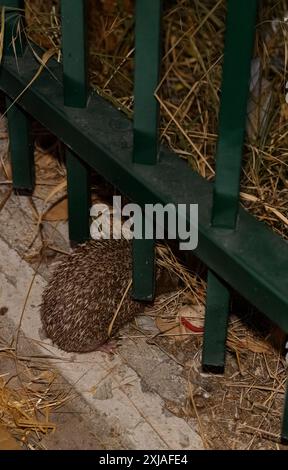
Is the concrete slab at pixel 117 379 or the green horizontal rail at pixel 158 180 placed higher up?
the green horizontal rail at pixel 158 180

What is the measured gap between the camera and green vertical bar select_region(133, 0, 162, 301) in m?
3.44

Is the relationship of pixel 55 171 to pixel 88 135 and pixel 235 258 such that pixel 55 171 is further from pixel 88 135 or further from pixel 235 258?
pixel 235 258

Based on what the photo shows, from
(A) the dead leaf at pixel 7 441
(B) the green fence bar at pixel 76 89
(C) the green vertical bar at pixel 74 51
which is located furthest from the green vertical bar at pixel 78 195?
(A) the dead leaf at pixel 7 441

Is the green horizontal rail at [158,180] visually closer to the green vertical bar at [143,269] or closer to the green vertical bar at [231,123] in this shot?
the green vertical bar at [231,123]

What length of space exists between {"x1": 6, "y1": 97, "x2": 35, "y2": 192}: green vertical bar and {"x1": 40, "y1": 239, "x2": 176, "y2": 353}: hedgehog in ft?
1.38

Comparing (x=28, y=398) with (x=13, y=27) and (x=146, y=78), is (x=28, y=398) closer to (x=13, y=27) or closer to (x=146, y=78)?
(x=146, y=78)

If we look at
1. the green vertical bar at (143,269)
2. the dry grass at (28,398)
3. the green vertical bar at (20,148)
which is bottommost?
the dry grass at (28,398)

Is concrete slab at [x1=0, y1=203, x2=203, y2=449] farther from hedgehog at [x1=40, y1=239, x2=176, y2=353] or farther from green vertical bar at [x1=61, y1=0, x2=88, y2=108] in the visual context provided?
green vertical bar at [x1=61, y1=0, x2=88, y2=108]

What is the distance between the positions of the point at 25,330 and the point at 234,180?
132cm

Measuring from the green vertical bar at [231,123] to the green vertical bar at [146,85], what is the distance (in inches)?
13.5

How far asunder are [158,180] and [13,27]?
988 mm

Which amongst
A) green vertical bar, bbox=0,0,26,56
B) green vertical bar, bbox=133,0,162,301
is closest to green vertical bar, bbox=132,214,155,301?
green vertical bar, bbox=133,0,162,301

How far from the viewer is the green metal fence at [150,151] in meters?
3.37

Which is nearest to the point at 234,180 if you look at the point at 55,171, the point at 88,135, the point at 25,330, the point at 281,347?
the point at 88,135
